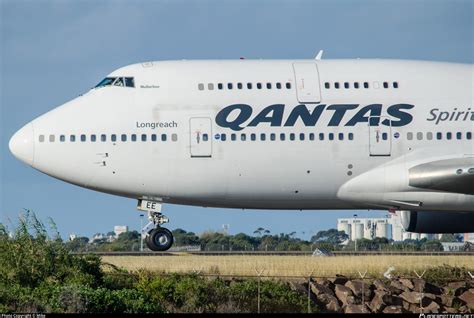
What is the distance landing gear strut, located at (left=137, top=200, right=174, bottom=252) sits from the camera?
3597 centimetres

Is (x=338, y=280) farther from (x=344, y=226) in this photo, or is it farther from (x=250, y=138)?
(x=344, y=226)

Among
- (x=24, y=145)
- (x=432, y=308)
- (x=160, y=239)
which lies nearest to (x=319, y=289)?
(x=432, y=308)

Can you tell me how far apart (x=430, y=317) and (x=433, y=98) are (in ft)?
44.4

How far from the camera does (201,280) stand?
30.4 metres

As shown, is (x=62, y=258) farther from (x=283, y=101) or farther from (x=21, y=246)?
(x=283, y=101)

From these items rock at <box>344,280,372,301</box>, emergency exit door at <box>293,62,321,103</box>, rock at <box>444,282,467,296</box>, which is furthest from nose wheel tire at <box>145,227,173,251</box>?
rock at <box>444,282,467,296</box>

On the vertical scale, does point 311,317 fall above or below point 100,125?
below

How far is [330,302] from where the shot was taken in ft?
100

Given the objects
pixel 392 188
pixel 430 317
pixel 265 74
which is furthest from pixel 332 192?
pixel 430 317

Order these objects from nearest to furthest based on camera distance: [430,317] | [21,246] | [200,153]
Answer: [430,317] → [21,246] → [200,153]

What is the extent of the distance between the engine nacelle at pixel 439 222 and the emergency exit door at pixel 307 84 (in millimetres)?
5953

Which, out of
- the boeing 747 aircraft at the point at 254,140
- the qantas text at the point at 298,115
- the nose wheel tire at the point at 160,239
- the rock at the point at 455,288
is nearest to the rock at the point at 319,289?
the rock at the point at 455,288

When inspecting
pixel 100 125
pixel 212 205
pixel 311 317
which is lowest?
pixel 311 317

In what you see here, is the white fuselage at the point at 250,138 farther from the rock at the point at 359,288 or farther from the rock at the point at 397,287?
the rock at the point at 359,288
